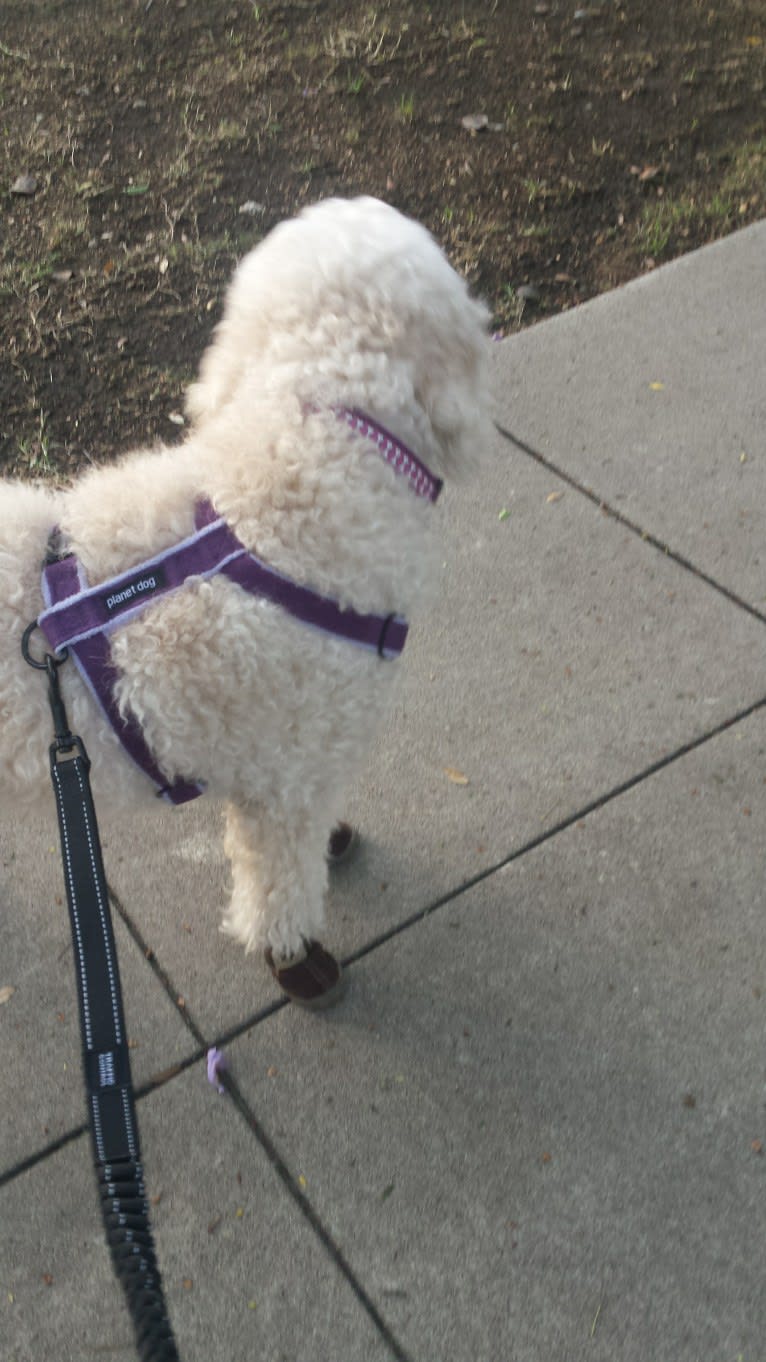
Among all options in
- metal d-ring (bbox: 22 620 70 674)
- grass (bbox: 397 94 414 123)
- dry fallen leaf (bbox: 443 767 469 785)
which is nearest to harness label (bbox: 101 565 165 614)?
metal d-ring (bbox: 22 620 70 674)

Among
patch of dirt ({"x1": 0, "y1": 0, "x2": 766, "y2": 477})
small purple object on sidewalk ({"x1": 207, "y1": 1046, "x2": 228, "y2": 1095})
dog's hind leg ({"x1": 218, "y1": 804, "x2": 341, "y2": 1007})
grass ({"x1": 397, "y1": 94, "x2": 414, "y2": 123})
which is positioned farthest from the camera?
grass ({"x1": 397, "y1": 94, "x2": 414, "y2": 123})

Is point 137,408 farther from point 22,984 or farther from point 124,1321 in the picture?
point 124,1321

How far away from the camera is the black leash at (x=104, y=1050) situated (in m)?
1.15

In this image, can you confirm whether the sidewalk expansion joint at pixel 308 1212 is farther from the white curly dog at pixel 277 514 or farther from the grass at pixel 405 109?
the grass at pixel 405 109

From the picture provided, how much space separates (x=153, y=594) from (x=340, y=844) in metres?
1.02

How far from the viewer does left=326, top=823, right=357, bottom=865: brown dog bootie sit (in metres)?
2.57

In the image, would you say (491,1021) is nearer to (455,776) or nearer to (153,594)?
(455,776)

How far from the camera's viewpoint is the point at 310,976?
7.55 feet

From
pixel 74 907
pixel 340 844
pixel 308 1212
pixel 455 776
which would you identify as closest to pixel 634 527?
pixel 455 776

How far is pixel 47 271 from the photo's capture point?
14.3ft

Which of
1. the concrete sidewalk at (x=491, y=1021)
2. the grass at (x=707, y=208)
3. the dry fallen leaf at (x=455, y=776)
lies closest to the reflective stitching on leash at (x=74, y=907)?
the concrete sidewalk at (x=491, y=1021)

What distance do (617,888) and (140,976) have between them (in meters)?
1.20

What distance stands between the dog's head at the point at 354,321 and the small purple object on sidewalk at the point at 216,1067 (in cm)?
144

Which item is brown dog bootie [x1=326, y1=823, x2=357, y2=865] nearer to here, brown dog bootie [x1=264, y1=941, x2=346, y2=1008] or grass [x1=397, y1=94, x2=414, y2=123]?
brown dog bootie [x1=264, y1=941, x2=346, y2=1008]
